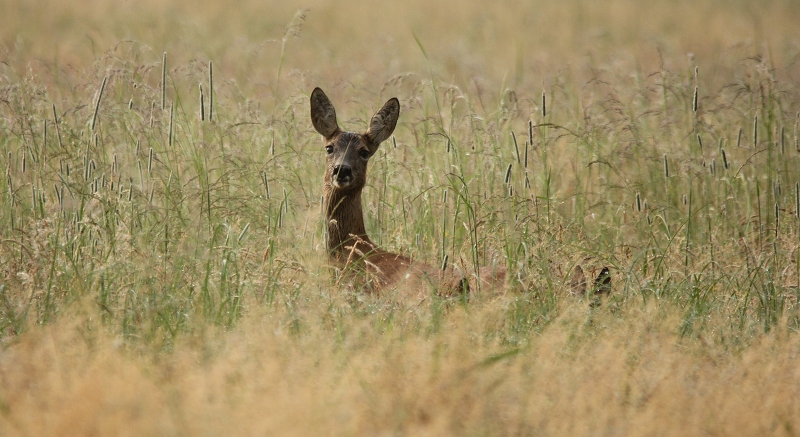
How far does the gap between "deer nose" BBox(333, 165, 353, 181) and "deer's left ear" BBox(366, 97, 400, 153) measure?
48 cm

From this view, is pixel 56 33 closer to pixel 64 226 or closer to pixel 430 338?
pixel 64 226

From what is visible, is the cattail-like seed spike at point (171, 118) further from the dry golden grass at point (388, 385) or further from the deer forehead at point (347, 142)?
the dry golden grass at point (388, 385)

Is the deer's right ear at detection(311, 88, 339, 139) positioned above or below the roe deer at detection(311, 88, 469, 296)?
above

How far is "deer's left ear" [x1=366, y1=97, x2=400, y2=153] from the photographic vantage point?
656cm

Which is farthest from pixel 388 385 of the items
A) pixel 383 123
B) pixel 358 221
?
pixel 383 123

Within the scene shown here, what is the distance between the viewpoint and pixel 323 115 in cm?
663

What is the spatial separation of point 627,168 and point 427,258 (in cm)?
299

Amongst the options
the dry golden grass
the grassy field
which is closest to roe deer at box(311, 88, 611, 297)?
the grassy field

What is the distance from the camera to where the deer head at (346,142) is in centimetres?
619

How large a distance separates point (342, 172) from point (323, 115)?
2.07 ft

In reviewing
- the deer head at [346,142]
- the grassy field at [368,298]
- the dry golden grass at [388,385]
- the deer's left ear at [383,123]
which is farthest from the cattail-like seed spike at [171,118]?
the dry golden grass at [388,385]

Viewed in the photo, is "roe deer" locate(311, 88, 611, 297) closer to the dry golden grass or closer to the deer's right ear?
the deer's right ear

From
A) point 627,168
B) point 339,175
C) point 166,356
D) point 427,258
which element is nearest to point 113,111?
point 339,175

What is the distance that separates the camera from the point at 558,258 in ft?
18.3
